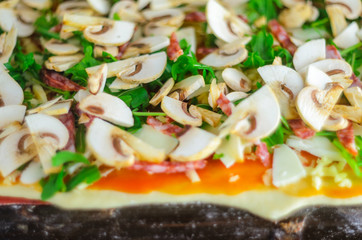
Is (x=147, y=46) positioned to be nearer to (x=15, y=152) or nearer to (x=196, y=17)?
(x=196, y=17)

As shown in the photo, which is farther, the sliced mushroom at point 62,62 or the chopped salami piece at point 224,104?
the sliced mushroom at point 62,62

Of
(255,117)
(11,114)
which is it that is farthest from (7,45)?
(255,117)

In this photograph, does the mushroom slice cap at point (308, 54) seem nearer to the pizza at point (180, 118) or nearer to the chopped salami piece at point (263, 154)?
the pizza at point (180, 118)

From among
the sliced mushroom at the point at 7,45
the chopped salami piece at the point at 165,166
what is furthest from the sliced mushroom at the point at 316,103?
the sliced mushroom at the point at 7,45

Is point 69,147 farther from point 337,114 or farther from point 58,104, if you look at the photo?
point 337,114

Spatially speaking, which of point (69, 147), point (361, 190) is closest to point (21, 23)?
point (69, 147)

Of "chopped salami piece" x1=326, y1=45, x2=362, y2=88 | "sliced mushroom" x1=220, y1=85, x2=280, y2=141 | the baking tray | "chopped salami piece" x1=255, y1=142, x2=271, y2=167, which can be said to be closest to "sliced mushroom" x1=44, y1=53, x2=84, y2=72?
the baking tray

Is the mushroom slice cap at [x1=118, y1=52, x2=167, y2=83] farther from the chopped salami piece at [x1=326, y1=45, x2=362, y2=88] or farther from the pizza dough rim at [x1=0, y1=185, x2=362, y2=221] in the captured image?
the chopped salami piece at [x1=326, y1=45, x2=362, y2=88]
